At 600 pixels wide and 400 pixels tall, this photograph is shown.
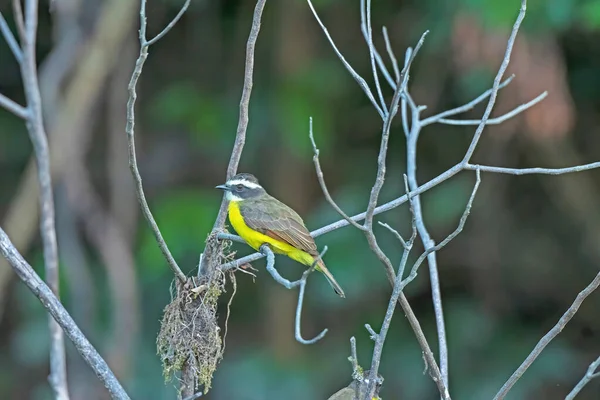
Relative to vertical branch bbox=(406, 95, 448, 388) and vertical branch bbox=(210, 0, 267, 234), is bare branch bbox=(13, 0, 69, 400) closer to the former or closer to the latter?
vertical branch bbox=(210, 0, 267, 234)

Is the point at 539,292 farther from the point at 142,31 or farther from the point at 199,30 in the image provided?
the point at 142,31

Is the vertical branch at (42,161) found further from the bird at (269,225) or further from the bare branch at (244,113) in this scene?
the bird at (269,225)

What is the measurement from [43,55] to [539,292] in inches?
180

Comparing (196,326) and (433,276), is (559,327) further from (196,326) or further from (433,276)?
(196,326)

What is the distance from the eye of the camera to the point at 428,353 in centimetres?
244

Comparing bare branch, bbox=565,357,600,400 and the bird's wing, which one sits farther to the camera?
the bird's wing

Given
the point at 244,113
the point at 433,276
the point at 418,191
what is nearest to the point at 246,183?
the point at 244,113

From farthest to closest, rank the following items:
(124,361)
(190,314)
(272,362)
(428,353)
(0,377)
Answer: (0,377) → (272,362) → (124,361) → (190,314) → (428,353)

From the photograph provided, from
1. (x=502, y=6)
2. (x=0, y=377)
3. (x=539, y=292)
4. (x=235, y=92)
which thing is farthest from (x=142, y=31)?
(x=0, y=377)

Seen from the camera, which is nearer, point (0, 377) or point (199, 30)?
point (199, 30)

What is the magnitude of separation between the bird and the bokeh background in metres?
1.93

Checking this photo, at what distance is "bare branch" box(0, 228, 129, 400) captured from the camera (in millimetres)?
2326

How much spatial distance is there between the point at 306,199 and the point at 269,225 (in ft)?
9.87

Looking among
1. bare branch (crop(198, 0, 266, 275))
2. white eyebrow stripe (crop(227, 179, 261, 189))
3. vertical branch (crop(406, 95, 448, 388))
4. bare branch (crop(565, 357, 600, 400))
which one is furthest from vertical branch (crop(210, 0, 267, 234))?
bare branch (crop(565, 357, 600, 400))
